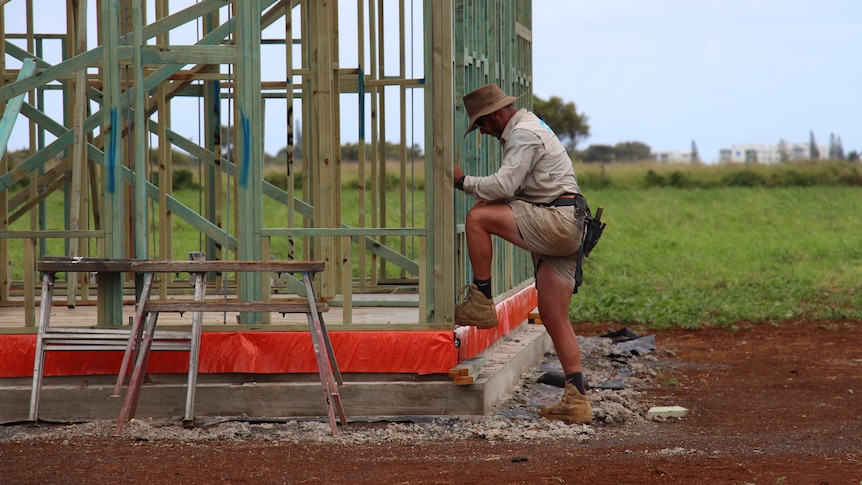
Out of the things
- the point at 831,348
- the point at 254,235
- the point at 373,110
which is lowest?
the point at 831,348

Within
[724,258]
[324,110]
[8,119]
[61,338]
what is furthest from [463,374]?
[724,258]

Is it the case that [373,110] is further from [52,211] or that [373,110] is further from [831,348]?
[52,211]

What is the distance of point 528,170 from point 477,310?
846 millimetres

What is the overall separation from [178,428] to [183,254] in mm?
12921

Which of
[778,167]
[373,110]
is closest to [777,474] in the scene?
[373,110]

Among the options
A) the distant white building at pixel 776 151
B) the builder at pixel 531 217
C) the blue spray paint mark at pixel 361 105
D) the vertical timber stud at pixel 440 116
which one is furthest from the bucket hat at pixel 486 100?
the distant white building at pixel 776 151

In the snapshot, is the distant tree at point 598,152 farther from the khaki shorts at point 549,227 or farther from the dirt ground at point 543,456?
the khaki shorts at point 549,227

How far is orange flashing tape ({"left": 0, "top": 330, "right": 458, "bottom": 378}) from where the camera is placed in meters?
6.66

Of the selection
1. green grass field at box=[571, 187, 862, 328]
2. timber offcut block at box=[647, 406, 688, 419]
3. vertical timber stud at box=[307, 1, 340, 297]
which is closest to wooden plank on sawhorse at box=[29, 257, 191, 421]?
vertical timber stud at box=[307, 1, 340, 297]

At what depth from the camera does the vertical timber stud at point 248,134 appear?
21.7 ft

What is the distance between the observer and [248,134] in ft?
21.9

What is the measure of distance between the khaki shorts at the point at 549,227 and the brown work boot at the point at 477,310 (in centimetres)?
40

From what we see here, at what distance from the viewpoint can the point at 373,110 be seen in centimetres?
980

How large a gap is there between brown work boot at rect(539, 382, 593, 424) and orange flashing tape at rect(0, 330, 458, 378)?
0.67 m
